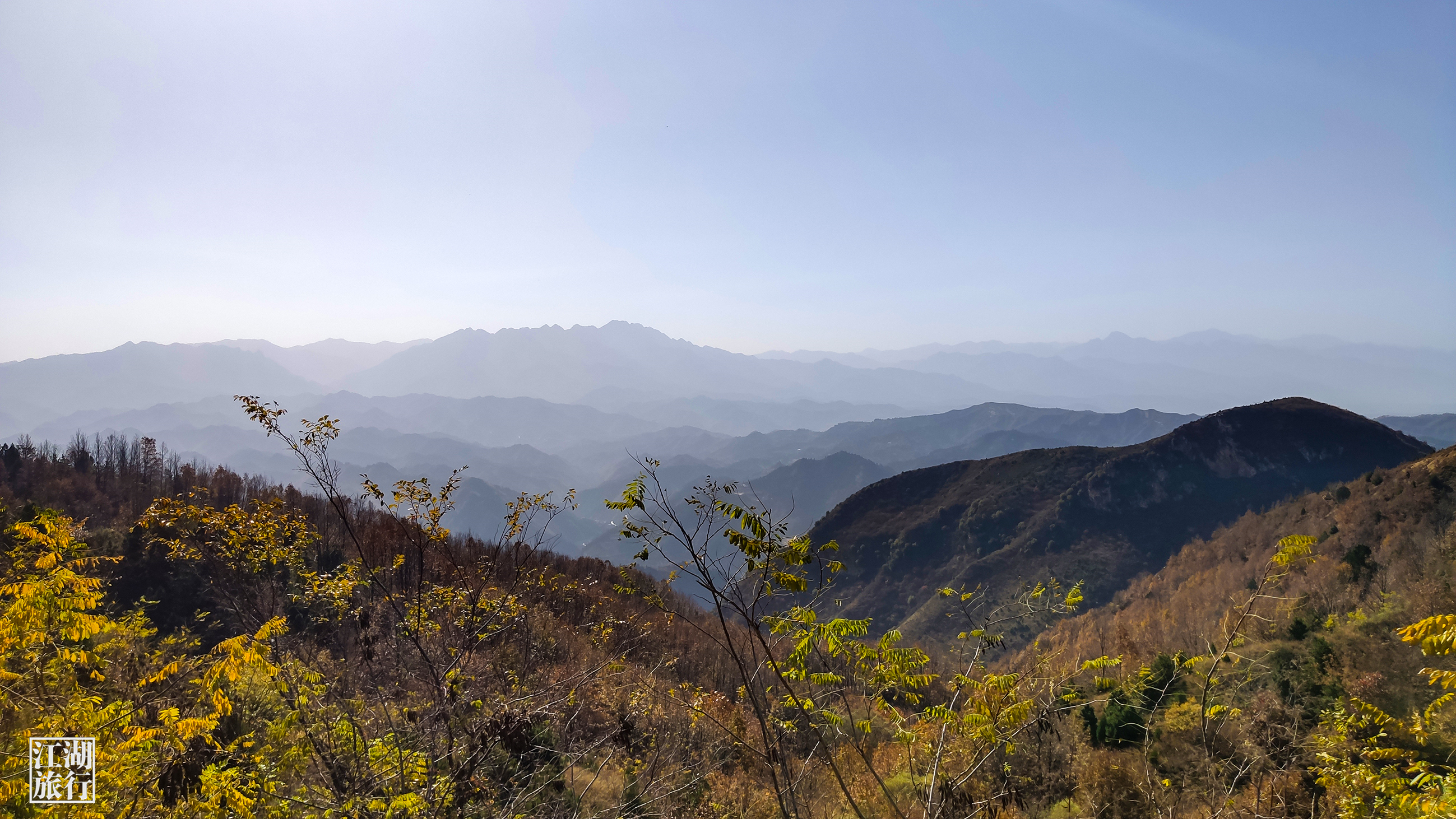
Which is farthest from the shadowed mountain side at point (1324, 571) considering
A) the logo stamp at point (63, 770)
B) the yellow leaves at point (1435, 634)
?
the logo stamp at point (63, 770)

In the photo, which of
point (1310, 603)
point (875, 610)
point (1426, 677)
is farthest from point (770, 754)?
point (875, 610)

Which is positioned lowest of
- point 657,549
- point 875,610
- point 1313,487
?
point 875,610

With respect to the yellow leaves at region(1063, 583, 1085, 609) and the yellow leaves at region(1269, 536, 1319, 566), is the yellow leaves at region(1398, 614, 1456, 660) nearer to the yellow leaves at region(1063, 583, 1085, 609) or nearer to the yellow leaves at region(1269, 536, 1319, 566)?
the yellow leaves at region(1269, 536, 1319, 566)

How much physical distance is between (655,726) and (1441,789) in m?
10.6

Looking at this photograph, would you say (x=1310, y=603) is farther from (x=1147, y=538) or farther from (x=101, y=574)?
(x=1147, y=538)

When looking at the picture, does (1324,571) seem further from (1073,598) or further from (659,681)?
(659,681)

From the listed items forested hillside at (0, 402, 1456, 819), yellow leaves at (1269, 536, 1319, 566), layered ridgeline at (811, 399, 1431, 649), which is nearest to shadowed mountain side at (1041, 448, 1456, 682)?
forested hillside at (0, 402, 1456, 819)

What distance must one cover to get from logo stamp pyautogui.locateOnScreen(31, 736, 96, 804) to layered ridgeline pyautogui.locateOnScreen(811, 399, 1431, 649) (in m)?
58.9

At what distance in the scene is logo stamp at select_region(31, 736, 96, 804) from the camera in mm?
4727

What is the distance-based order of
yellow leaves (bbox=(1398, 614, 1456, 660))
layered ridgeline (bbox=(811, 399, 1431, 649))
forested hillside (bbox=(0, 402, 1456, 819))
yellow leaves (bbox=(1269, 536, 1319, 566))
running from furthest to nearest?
1. layered ridgeline (bbox=(811, 399, 1431, 649))
2. yellow leaves (bbox=(1269, 536, 1319, 566))
3. forested hillside (bbox=(0, 402, 1456, 819))
4. yellow leaves (bbox=(1398, 614, 1456, 660))

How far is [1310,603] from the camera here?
16844 millimetres

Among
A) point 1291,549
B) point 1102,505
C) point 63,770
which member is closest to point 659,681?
point 63,770

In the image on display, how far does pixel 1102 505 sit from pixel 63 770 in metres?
81.1

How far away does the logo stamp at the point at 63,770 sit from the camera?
4727mm
